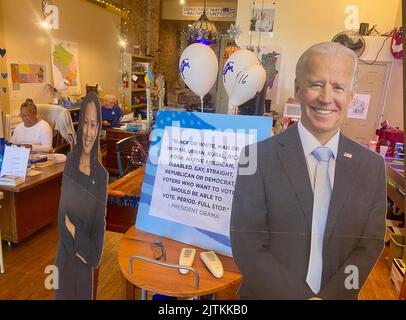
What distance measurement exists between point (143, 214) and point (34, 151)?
1889mm

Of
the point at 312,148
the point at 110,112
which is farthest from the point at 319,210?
the point at 110,112

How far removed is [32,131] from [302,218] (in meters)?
2.44

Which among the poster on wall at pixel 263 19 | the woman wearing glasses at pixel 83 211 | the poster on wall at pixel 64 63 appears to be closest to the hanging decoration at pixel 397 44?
the poster on wall at pixel 263 19

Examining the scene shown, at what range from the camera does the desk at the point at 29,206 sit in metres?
2.37

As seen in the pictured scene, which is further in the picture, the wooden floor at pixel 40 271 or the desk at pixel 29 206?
the desk at pixel 29 206

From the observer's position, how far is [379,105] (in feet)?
2.89

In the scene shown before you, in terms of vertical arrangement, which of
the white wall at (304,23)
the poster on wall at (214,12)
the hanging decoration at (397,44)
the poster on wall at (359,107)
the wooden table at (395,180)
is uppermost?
the poster on wall at (214,12)

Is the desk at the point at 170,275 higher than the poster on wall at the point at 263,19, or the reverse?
the poster on wall at the point at 263,19

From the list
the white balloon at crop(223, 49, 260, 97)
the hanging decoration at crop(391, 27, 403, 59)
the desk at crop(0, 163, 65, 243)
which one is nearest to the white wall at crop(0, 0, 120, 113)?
the white balloon at crop(223, 49, 260, 97)

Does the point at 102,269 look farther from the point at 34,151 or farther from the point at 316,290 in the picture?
the point at 316,290

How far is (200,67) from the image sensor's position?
4.59ft

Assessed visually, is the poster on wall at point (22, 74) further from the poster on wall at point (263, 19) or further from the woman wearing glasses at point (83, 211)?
the poster on wall at point (263, 19)

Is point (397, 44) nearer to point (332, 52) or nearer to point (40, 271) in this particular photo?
point (332, 52)

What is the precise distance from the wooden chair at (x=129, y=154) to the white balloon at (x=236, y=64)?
634 millimetres
